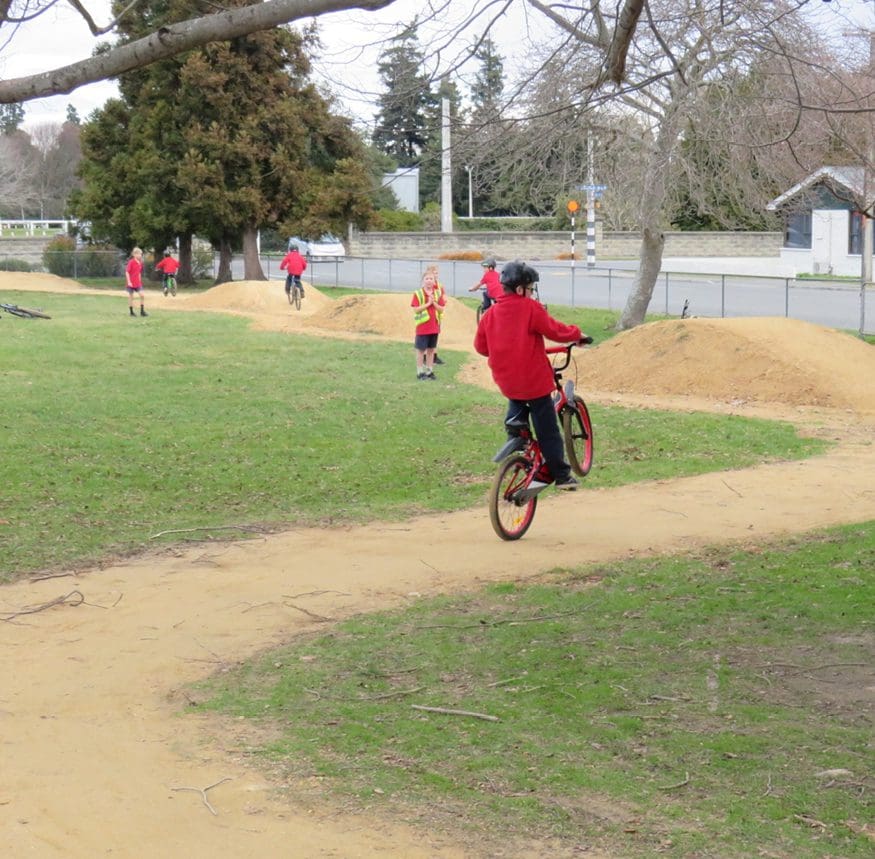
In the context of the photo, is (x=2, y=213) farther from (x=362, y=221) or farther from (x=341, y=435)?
(x=341, y=435)

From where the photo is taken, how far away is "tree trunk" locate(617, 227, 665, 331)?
28172 mm

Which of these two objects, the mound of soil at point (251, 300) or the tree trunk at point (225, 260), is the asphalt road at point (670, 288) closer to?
the tree trunk at point (225, 260)

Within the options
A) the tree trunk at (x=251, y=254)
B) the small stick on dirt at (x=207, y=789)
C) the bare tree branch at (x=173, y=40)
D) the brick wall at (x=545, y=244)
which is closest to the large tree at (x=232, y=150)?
the tree trunk at (x=251, y=254)

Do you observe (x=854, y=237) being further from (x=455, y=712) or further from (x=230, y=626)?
(x=455, y=712)

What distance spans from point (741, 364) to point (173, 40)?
1360 cm

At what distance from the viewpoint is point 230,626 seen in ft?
25.9

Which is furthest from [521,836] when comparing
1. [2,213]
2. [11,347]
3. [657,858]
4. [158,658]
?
[2,213]

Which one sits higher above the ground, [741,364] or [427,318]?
[427,318]

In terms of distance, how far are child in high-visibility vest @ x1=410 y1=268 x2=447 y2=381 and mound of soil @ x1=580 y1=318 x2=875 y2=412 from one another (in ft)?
8.63

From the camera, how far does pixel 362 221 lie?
48.5 meters

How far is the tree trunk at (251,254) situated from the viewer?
161 ft

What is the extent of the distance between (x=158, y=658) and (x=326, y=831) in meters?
2.69

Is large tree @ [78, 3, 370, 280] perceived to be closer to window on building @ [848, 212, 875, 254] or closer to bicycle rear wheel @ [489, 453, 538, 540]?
window on building @ [848, 212, 875, 254]

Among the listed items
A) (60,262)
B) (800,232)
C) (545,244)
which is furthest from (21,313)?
(545,244)
